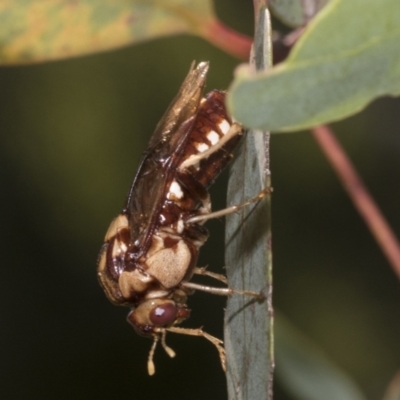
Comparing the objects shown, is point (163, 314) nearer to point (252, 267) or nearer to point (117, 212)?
point (252, 267)

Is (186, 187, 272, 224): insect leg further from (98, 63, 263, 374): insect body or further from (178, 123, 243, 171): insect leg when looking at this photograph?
(178, 123, 243, 171): insect leg

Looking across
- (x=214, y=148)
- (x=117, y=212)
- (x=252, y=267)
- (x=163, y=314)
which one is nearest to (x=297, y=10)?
(x=214, y=148)

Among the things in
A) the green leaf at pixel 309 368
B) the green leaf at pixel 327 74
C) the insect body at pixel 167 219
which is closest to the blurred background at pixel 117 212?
the green leaf at pixel 309 368

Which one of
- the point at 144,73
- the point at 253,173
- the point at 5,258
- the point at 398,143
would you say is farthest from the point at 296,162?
the point at 253,173

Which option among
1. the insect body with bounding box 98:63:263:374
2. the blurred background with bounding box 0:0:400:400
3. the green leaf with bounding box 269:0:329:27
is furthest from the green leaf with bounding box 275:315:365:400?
the blurred background with bounding box 0:0:400:400

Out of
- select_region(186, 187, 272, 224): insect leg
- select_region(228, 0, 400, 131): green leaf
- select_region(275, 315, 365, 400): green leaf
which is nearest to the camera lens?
select_region(228, 0, 400, 131): green leaf

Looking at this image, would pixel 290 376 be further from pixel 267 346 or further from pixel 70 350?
pixel 70 350
